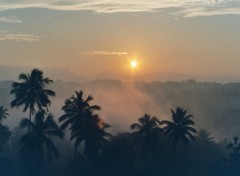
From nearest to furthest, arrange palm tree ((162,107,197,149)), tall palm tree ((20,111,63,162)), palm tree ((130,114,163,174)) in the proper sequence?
tall palm tree ((20,111,63,162)), palm tree ((130,114,163,174)), palm tree ((162,107,197,149))

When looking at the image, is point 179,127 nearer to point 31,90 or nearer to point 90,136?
point 90,136

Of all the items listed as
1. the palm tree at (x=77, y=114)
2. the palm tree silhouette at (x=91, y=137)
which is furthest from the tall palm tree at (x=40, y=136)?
the palm tree silhouette at (x=91, y=137)

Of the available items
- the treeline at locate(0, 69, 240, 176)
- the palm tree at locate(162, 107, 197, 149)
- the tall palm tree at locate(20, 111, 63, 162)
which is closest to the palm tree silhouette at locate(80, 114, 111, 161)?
the treeline at locate(0, 69, 240, 176)

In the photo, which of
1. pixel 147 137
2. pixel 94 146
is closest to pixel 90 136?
pixel 94 146

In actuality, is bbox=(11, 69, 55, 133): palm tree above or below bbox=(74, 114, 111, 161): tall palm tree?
above

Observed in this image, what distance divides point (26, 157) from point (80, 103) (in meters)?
15.7

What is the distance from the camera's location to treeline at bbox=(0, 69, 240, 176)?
91.6 m

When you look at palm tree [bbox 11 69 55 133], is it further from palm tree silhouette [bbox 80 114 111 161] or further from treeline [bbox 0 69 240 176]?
palm tree silhouette [bbox 80 114 111 161]

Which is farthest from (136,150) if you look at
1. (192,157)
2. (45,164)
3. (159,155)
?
(45,164)

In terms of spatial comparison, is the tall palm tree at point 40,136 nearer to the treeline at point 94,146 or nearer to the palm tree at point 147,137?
the treeline at point 94,146

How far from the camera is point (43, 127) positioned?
9281 centimetres

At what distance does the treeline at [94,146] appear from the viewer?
91625mm

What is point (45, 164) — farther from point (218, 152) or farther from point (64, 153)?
point (218, 152)

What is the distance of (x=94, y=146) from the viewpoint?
301 feet
